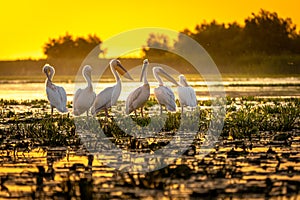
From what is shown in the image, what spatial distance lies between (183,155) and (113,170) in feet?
4.21

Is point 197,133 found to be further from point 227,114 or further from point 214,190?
point 214,190

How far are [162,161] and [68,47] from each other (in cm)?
7513

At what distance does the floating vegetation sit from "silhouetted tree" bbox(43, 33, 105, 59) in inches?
2723

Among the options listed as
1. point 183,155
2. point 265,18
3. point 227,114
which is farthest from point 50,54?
point 183,155

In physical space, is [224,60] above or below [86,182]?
above

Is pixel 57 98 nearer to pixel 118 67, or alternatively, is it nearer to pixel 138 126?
pixel 118 67

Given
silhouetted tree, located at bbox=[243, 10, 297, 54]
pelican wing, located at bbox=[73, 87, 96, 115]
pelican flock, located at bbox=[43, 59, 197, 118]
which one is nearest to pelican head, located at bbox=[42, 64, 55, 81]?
pelican flock, located at bbox=[43, 59, 197, 118]

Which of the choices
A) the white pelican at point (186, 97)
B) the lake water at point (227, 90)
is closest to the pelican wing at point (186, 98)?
the white pelican at point (186, 97)

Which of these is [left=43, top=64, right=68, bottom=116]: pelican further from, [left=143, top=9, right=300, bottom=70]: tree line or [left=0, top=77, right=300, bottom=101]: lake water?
[left=143, top=9, right=300, bottom=70]: tree line

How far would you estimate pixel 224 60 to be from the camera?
214ft

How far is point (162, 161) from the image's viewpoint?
898cm

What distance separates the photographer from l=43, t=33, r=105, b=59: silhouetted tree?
83.2m

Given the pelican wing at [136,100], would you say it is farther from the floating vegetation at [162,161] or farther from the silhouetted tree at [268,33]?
the silhouetted tree at [268,33]

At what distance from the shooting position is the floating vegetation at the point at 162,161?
23.9 feet
